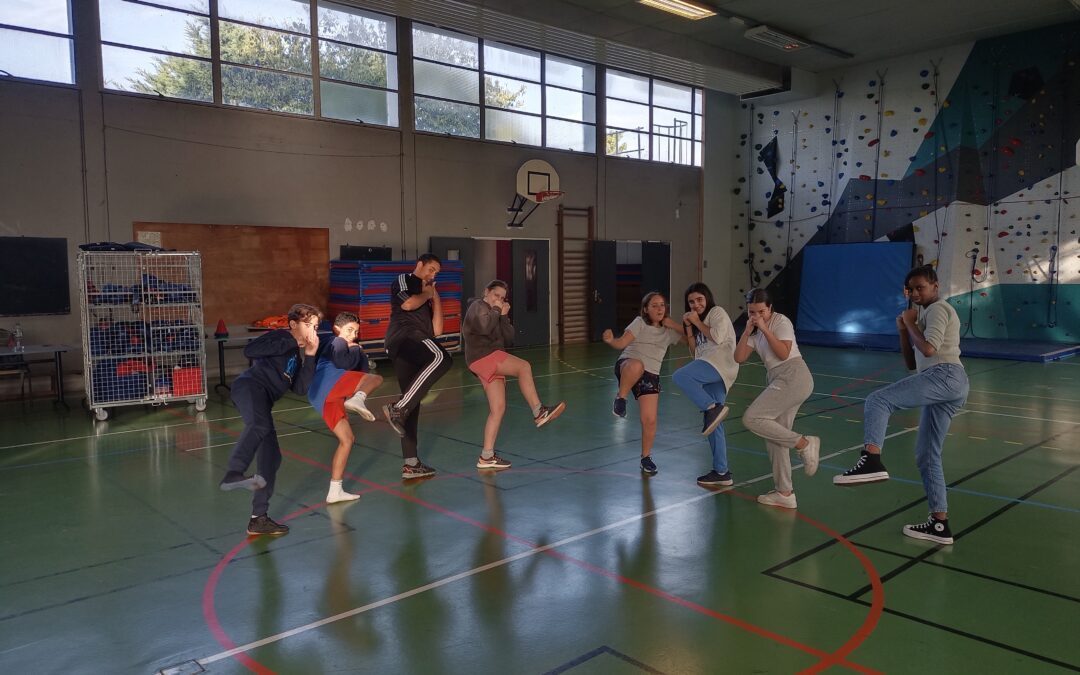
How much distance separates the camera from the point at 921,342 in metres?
5.07

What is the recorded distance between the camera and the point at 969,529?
Answer: 5293mm

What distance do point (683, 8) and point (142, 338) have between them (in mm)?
10058

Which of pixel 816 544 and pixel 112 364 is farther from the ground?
pixel 112 364

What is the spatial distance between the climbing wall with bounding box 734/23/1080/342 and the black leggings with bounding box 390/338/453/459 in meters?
14.8

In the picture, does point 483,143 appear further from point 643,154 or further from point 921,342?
point 921,342

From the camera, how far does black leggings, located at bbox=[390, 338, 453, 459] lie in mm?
6430

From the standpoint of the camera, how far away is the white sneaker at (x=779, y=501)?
5773 mm

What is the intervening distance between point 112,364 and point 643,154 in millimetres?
13434

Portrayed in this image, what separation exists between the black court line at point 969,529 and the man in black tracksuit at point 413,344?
3614 mm

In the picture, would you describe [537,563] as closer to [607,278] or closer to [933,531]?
[933,531]

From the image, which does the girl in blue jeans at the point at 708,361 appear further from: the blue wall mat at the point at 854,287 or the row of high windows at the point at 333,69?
the blue wall mat at the point at 854,287

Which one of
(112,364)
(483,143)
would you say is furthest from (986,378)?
(112,364)

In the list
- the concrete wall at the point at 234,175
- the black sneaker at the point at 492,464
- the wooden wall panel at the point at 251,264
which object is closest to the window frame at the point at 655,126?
the concrete wall at the point at 234,175

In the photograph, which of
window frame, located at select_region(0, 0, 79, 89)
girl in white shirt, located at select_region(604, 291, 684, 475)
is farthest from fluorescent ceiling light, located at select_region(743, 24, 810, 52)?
window frame, located at select_region(0, 0, 79, 89)
